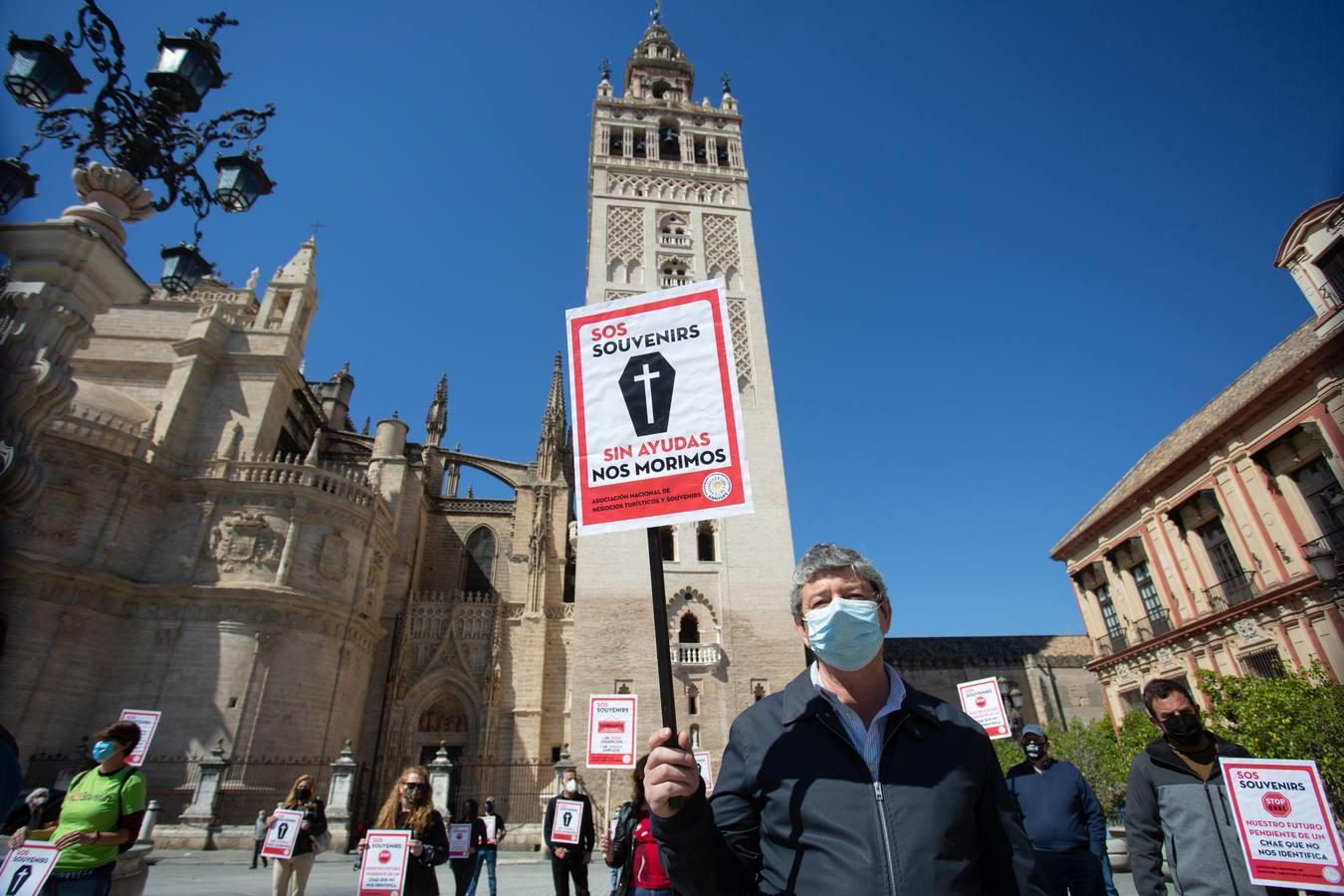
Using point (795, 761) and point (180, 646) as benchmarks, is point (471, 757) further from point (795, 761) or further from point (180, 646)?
point (795, 761)

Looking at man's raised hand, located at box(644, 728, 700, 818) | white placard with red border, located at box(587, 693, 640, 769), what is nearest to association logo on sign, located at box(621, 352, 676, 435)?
man's raised hand, located at box(644, 728, 700, 818)

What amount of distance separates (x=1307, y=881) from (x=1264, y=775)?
1.68 feet

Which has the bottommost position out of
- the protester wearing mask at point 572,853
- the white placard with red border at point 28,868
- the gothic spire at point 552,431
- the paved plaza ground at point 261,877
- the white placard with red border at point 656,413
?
the paved plaza ground at point 261,877

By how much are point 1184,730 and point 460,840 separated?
20.6 feet

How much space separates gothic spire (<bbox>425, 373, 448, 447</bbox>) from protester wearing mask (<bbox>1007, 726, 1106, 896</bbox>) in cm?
2609

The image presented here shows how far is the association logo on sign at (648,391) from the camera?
2658 mm

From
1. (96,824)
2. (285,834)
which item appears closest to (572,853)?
(285,834)

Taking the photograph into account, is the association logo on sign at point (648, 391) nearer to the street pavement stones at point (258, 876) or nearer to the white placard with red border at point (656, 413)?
the white placard with red border at point (656, 413)

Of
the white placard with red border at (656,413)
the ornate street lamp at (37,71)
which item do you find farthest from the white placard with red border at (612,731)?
the ornate street lamp at (37,71)

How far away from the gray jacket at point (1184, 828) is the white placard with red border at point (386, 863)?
448 centimetres

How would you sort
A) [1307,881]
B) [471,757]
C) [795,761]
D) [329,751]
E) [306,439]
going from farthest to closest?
[306,439]
[471,757]
[329,751]
[1307,881]
[795,761]

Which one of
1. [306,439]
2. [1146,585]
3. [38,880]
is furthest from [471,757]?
[1146,585]

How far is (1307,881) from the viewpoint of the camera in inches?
135

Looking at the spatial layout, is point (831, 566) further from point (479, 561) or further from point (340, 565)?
point (479, 561)
